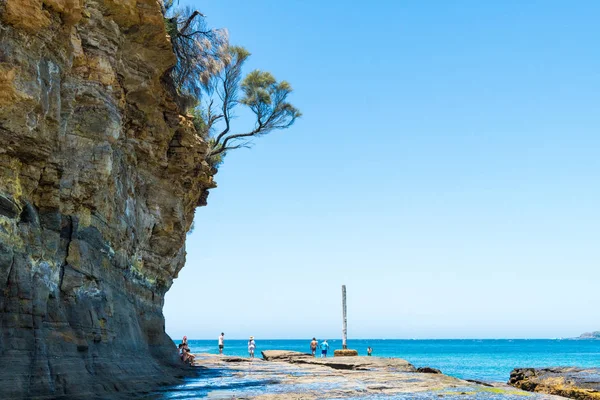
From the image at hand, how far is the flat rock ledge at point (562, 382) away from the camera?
18.0 meters

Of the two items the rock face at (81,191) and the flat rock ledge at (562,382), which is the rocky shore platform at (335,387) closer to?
the flat rock ledge at (562,382)

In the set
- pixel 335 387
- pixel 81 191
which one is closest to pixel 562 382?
pixel 335 387

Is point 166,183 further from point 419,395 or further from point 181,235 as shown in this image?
point 419,395

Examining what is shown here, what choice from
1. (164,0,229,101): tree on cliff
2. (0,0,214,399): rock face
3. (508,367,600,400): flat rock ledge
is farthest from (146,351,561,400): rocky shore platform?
(164,0,229,101): tree on cliff

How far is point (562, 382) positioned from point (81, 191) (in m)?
16.6

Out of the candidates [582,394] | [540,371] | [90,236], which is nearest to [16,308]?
[90,236]

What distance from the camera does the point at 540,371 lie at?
23562mm

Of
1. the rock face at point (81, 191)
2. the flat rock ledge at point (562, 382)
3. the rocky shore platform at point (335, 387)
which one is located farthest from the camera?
the flat rock ledge at point (562, 382)

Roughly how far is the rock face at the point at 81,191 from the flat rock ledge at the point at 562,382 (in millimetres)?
12673

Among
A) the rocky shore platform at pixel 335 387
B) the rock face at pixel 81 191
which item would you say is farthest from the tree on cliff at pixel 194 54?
the rocky shore platform at pixel 335 387

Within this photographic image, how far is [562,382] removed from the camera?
19969mm

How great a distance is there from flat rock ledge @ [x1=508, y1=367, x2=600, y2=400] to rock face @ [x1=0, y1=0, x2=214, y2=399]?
1267 cm

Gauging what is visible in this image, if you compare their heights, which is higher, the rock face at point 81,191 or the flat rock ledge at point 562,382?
the rock face at point 81,191

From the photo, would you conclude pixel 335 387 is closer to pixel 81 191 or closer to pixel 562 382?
pixel 562 382
